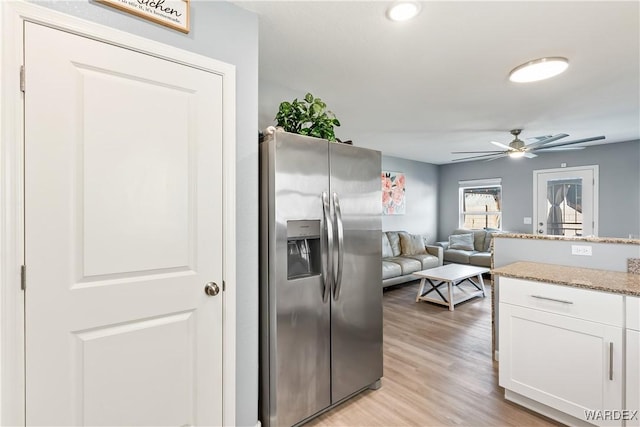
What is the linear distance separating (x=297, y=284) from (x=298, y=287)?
20 mm

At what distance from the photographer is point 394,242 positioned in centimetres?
591

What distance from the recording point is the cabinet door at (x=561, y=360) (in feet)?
5.48

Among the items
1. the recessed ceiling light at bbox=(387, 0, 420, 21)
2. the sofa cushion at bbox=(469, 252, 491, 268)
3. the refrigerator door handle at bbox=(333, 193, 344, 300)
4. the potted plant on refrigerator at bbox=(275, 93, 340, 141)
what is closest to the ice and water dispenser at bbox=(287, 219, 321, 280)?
the refrigerator door handle at bbox=(333, 193, 344, 300)

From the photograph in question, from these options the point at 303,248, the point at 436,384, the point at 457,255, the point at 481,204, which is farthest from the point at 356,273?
the point at 481,204

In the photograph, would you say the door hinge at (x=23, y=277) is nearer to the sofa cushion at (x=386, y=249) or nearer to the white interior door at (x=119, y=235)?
the white interior door at (x=119, y=235)

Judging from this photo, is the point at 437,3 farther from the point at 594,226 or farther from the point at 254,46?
the point at 594,226

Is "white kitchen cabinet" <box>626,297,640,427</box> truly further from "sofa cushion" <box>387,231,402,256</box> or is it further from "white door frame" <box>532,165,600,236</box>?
"white door frame" <box>532,165,600,236</box>

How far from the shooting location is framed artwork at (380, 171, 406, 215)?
634 centimetres

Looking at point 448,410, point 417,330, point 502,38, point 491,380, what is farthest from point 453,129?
point 448,410

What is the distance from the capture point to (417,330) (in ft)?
11.2

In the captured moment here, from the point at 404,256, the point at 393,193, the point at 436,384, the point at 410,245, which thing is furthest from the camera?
the point at 393,193

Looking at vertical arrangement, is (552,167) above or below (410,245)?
above

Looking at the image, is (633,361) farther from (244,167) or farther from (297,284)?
(244,167)

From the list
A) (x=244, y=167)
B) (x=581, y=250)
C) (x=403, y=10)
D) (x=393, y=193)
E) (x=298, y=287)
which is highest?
(x=403, y=10)
